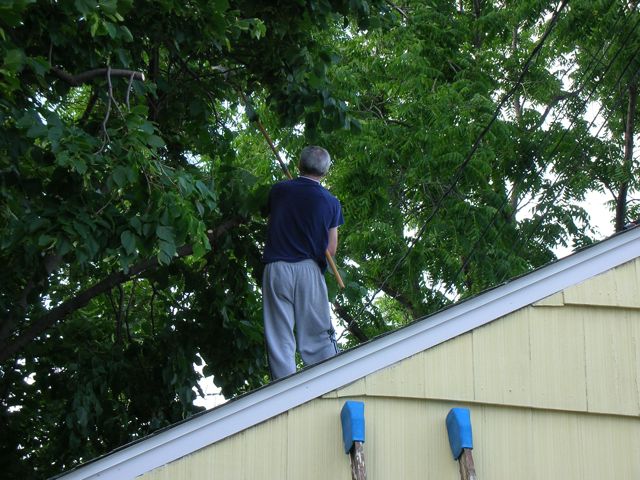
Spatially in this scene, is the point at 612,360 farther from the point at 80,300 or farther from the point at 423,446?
the point at 80,300

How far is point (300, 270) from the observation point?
510 centimetres

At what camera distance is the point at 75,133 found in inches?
185

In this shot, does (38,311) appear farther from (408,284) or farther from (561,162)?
(561,162)

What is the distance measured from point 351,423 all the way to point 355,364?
242 mm

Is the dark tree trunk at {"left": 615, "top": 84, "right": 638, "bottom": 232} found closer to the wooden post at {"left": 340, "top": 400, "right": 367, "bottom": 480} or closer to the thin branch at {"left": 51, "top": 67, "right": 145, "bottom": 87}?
the thin branch at {"left": 51, "top": 67, "right": 145, "bottom": 87}

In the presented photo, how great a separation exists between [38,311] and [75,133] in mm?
2561

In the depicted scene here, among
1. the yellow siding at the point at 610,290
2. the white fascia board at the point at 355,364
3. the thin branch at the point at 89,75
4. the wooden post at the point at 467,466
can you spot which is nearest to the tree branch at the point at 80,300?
the thin branch at the point at 89,75

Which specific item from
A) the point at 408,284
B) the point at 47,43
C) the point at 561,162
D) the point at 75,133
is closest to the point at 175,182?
the point at 75,133

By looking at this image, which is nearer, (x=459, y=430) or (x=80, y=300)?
(x=459, y=430)

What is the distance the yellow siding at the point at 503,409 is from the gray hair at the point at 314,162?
1.83 m

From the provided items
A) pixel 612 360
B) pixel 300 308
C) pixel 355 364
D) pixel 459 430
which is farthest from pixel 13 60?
pixel 612 360

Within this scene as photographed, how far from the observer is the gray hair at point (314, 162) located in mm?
5258

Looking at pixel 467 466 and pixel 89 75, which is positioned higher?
pixel 89 75

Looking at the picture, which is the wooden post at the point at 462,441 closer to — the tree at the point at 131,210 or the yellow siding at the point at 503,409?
the yellow siding at the point at 503,409
